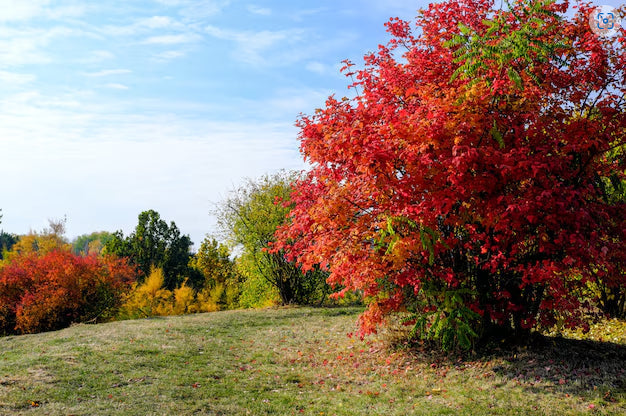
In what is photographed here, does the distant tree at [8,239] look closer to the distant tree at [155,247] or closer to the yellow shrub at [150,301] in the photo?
the distant tree at [155,247]

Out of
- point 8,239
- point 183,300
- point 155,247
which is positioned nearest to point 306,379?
point 183,300

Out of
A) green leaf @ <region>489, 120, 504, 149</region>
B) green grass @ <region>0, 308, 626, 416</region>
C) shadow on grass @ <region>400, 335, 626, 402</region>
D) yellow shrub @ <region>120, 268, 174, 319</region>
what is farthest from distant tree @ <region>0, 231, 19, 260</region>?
green leaf @ <region>489, 120, 504, 149</region>

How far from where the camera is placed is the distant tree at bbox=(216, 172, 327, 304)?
856 inches

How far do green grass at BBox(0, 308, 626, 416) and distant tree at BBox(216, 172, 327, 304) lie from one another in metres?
9.57

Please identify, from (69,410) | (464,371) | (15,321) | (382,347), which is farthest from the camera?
(15,321)

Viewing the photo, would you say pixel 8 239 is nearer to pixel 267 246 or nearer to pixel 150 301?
pixel 150 301

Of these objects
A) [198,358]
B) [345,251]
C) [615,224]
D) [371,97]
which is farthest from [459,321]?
[198,358]

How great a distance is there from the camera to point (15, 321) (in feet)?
61.2

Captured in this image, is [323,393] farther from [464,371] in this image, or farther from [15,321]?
[15,321]

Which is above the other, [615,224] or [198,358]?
[615,224]

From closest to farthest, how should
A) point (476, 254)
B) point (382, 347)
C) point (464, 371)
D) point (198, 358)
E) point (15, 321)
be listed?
point (464, 371) → point (476, 254) → point (382, 347) → point (198, 358) → point (15, 321)

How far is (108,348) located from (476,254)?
845 cm

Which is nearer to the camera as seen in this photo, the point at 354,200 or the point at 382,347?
the point at 354,200

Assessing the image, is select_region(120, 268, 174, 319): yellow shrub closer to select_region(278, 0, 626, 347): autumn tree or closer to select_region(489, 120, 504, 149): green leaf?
select_region(278, 0, 626, 347): autumn tree
